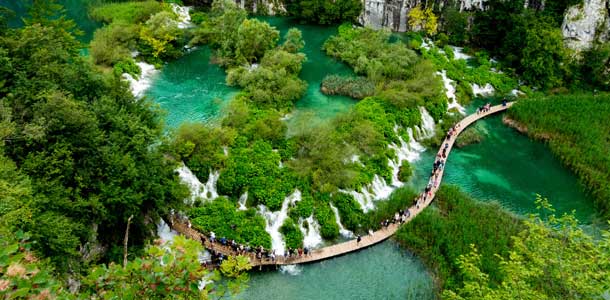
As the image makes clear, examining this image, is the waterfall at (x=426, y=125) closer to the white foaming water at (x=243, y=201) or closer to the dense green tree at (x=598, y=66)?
the white foaming water at (x=243, y=201)

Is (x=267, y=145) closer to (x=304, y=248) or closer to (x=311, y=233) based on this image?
(x=311, y=233)

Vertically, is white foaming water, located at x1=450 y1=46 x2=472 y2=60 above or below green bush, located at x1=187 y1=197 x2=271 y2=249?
above

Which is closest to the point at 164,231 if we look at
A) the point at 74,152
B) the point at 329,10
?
the point at 74,152

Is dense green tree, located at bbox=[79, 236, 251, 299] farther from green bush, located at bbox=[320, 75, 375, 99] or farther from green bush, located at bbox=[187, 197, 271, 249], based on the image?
green bush, located at bbox=[320, 75, 375, 99]

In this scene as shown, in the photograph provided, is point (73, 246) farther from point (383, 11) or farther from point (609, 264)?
point (383, 11)

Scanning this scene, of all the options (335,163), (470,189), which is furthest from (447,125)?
(335,163)

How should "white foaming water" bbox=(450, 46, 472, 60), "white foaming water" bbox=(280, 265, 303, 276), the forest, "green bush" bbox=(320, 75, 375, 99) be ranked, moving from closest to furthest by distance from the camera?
the forest
"white foaming water" bbox=(280, 265, 303, 276)
"green bush" bbox=(320, 75, 375, 99)
"white foaming water" bbox=(450, 46, 472, 60)

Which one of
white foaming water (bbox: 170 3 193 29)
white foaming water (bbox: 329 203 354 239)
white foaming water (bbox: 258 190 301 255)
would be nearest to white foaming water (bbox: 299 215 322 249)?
white foaming water (bbox: 258 190 301 255)
